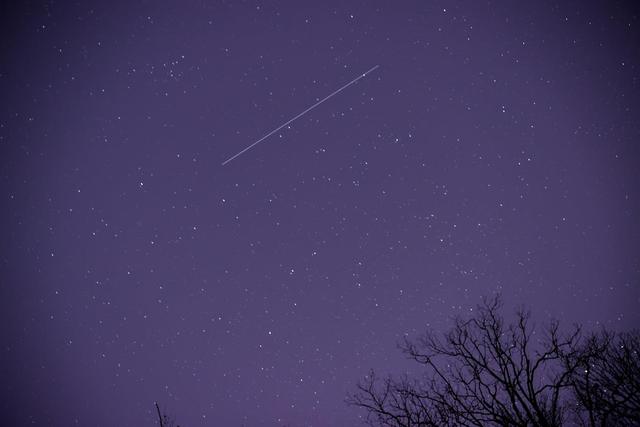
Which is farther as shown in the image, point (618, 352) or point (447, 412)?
point (618, 352)

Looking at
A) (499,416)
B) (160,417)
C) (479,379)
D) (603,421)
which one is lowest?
(603,421)

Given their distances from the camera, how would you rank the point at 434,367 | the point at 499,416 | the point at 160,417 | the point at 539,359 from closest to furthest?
the point at 499,416, the point at 539,359, the point at 434,367, the point at 160,417

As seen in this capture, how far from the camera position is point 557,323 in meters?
8.09

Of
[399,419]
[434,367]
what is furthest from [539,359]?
[399,419]

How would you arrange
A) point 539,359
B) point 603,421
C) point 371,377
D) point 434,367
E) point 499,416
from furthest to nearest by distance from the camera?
1. point 371,377
2. point 434,367
3. point 539,359
4. point 499,416
5. point 603,421

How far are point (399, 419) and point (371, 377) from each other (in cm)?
118

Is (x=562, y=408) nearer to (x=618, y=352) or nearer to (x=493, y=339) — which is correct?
(x=493, y=339)

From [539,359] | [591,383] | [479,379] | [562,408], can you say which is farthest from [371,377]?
[591,383]

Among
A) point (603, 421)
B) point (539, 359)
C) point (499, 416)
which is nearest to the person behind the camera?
point (603, 421)

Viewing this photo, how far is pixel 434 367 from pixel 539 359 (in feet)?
7.92

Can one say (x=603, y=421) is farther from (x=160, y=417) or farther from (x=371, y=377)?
(x=160, y=417)

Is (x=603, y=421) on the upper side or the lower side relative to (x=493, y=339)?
lower

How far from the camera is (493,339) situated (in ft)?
26.8

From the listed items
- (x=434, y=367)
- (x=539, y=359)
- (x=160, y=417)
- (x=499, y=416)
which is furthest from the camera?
(x=160, y=417)
